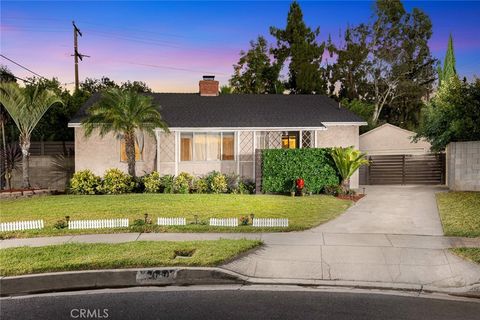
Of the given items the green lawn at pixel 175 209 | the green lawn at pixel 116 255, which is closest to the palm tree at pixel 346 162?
the green lawn at pixel 175 209

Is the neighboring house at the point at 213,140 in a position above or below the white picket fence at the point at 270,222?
above

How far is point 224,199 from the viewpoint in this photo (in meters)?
18.1

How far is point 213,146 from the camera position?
23219 millimetres

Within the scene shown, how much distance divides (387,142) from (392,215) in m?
17.7

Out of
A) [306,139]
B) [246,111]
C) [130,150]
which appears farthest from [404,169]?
[130,150]

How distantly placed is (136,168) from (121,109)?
11.9 ft

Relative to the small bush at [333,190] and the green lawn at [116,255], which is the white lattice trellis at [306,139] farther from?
the green lawn at [116,255]

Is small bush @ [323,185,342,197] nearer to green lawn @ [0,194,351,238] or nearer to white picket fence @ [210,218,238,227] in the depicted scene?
green lawn @ [0,194,351,238]

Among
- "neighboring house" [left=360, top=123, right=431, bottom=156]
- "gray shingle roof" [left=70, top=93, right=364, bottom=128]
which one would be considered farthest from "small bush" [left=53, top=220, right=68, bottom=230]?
"neighboring house" [left=360, top=123, right=431, bottom=156]

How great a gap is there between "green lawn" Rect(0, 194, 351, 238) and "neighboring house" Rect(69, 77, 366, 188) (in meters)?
4.02

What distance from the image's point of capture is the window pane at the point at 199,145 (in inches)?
907

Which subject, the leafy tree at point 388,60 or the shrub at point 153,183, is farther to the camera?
the leafy tree at point 388,60

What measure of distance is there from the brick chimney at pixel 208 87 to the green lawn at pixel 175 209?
33.0 ft

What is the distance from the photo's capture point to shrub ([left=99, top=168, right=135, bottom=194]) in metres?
20.2
